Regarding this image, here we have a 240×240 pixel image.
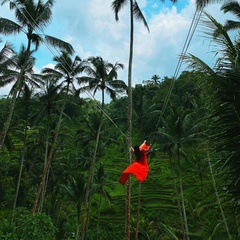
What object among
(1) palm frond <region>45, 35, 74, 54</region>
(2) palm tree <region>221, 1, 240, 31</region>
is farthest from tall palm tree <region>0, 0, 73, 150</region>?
(2) palm tree <region>221, 1, 240, 31</region>

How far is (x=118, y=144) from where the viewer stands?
2903cm

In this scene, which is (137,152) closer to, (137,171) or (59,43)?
(137,171)

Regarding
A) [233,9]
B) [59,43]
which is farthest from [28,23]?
[233,9]

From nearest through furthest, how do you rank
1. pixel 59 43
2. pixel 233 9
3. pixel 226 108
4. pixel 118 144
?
pixel 226 108 < pixel 233 9 < pixel 59 43 < pixel 118 144

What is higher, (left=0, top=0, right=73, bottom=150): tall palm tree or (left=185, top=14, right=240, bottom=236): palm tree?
(left=0, top=0, right=73, bottom=150): tall palm tree

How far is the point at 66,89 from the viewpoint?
74.9ft

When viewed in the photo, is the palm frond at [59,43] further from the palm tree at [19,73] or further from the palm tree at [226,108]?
the palm tree at [226,108]

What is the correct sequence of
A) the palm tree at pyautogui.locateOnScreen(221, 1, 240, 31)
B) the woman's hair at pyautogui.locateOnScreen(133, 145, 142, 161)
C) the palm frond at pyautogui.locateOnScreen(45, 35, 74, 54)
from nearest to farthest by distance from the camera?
the woman's hair at pyautogui.locateOnScreen(133, 145, 142, 161) < the palm tree at pyautogui.locateOnScreen(221, 1, 240, 31) < the palm frond at pyautogui.locateOnScreen(45, 35, 74, 54)

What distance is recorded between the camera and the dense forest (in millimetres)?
4871

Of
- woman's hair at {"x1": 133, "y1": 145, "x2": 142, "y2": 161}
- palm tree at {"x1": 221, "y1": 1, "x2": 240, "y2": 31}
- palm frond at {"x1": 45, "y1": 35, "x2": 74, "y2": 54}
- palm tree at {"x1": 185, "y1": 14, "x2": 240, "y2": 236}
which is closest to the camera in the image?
palm tree at {"x1": 185, "y1": 14, "x2": 240, "y2": 236}

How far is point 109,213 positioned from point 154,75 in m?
50.4

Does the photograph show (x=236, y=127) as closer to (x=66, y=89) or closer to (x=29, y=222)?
(x=29, y=222)

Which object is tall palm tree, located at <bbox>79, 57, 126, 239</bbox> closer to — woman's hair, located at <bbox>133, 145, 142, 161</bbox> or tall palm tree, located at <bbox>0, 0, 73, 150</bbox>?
tall palm tree, located at <bbox>0, 0, 73, 150</bbox>

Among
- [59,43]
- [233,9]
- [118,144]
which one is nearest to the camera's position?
[233,9]
